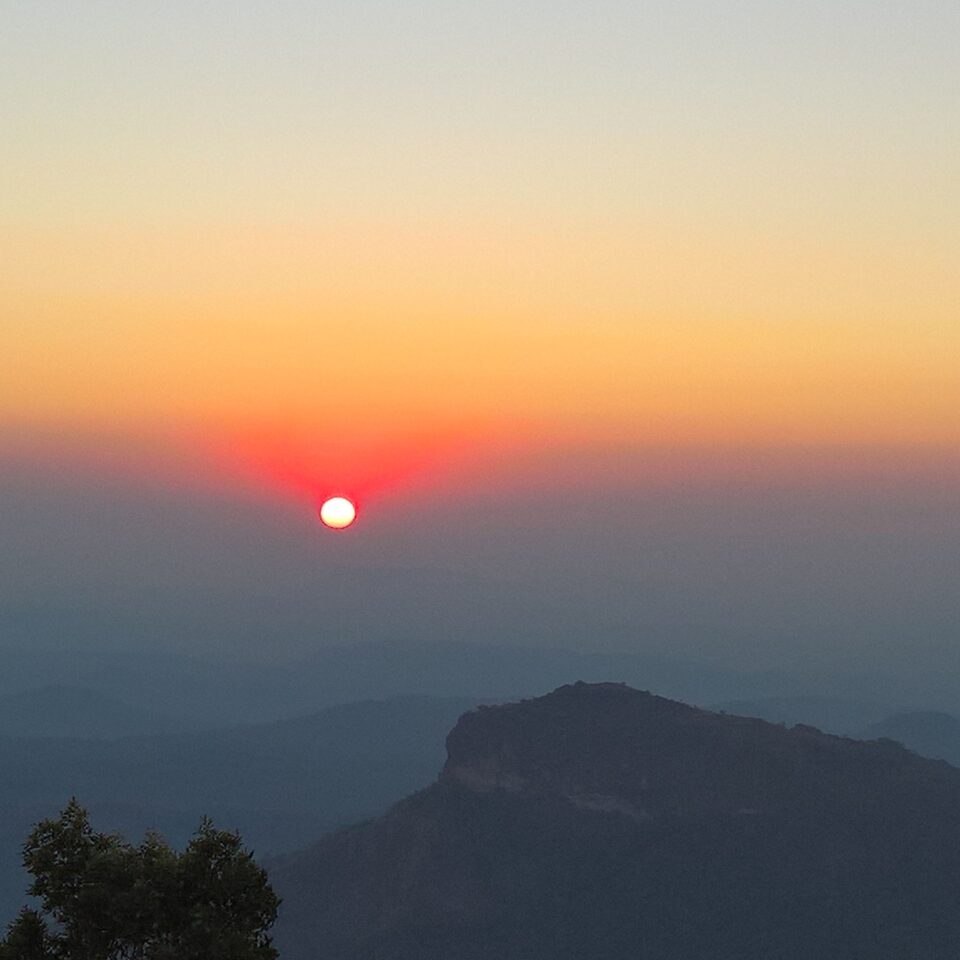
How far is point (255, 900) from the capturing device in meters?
46.9

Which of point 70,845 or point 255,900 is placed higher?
point 70,845

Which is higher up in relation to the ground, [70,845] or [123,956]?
[70,845]

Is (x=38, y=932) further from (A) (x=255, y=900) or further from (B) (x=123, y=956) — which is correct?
(A) (x=255, y=900)

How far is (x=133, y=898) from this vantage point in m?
45.7

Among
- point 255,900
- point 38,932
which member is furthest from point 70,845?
point 255,900

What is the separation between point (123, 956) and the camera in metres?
47.3

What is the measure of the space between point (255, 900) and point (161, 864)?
3.68 meters

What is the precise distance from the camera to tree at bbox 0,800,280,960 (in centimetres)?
4594

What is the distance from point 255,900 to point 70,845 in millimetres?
7121

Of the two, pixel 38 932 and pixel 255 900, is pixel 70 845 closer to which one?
pixel 38 932

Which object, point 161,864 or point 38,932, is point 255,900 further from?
point 38,932

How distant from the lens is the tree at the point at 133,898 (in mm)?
45938

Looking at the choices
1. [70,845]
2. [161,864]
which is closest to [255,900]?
[161,864]

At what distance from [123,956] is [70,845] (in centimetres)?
462
